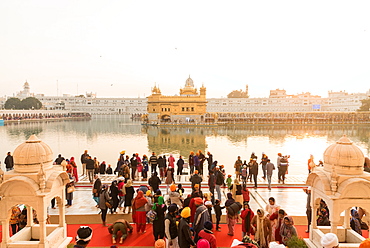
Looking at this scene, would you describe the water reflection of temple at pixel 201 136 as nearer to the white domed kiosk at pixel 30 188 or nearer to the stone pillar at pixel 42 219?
the white domed kiosk at pixel 30 188

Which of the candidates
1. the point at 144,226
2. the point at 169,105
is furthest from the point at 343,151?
the point at 169,105

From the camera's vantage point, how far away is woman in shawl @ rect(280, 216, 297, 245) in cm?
470

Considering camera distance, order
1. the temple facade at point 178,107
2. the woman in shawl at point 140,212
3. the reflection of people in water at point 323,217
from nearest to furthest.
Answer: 1. the reflection of people in water at point 323,217
2. the woman in shawl at point 140,212
3. the temple facade at point 178,107

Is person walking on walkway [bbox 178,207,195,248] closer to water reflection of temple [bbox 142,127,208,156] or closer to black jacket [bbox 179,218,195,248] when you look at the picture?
black jacket [bbox 179,218,195,248]

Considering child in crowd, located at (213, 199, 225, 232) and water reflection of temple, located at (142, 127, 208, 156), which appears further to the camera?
water reflection of temple, located at (142, 127, 208, 156)

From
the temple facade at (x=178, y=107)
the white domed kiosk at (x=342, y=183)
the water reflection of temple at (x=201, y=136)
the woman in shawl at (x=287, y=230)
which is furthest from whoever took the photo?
the temple facade at (x=178, y=107)

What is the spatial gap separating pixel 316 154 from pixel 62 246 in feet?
62.8

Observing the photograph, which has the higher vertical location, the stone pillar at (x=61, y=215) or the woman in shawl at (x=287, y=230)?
the stone pillar at (x=61, y=215)

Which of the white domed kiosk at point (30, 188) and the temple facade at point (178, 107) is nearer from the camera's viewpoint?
the white domed kiosk at point (30, 188)

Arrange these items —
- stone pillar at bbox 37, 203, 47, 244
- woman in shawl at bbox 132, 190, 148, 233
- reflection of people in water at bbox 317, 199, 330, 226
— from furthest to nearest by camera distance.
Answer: woman in shawl at bbox 132, 190, 148, 233 < reflection of people in water at bbox 317, 199, 330, 226 < stone pillar at bbox 37, 203, 47, 244

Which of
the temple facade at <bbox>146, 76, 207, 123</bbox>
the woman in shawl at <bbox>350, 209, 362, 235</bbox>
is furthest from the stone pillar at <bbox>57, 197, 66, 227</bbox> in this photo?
the temple facade at <bbox>146, 76, 207, 123</bbox>

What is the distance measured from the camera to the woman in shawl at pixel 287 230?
4.70 meters

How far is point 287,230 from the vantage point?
4766 mm

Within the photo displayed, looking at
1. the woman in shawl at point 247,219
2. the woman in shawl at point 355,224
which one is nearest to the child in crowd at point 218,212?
the woman in shawl at point 247,219
